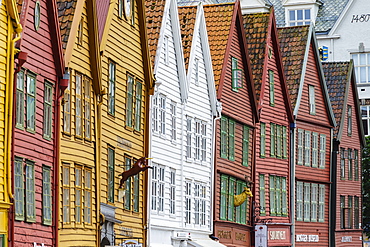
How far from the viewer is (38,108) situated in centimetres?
2462

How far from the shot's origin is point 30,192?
78.5 feet

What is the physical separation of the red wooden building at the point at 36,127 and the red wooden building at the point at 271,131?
20.2 meters

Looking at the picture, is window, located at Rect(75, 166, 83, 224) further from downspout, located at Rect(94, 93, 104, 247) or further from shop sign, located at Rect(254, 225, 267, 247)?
shop sign, located at Rect(254, 225, 267, 247)

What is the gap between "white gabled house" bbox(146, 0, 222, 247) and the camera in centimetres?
3422

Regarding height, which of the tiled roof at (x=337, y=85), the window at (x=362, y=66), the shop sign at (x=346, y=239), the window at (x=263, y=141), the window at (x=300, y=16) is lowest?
the shop sign at (x=346, y=239)

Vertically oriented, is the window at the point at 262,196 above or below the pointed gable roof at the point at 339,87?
below

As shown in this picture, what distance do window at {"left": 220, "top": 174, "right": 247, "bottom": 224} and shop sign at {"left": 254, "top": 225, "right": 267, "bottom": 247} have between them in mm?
745

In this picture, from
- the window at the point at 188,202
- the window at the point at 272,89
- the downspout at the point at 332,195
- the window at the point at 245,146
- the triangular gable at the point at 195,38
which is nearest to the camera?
the window at the point at 188,202

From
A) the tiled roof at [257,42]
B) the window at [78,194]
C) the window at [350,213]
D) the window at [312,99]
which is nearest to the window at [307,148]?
the window at [312,99]

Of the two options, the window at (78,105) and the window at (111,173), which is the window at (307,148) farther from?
the window at (78,105)

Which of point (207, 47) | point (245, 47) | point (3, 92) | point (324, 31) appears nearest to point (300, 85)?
point (245, 47)

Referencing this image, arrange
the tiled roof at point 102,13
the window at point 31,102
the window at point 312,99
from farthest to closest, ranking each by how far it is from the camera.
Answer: the window at point 312,99
the tiled roof at point 102,13
the window at point 31,102

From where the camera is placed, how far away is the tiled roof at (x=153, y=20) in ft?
113

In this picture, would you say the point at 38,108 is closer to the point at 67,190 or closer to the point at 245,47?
the point at 67,190
